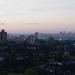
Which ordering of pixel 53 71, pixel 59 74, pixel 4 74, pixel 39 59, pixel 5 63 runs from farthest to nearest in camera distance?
pixel 39 59 < pixel 5 63 < pixel 53 71 < pixel 59 74 < pixel 4 74

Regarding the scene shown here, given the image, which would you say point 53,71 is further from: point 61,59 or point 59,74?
point 61,59

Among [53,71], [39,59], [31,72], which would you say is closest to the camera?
[31,72]

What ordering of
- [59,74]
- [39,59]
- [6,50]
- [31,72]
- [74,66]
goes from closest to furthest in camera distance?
[31,72], [59,74], [74,66], [39,59], [6,50]

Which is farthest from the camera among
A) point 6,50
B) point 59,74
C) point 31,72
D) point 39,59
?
point 6,50

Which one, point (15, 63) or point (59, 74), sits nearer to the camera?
point (59, 74)

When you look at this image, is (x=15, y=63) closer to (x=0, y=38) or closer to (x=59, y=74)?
(x=59, y=74)

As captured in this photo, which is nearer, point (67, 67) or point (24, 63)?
point (67, 67)

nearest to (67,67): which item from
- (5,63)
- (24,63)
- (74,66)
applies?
(74,66)

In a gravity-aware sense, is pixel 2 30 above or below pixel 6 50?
above

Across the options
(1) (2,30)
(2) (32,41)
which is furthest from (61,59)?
(1) (2,30)
